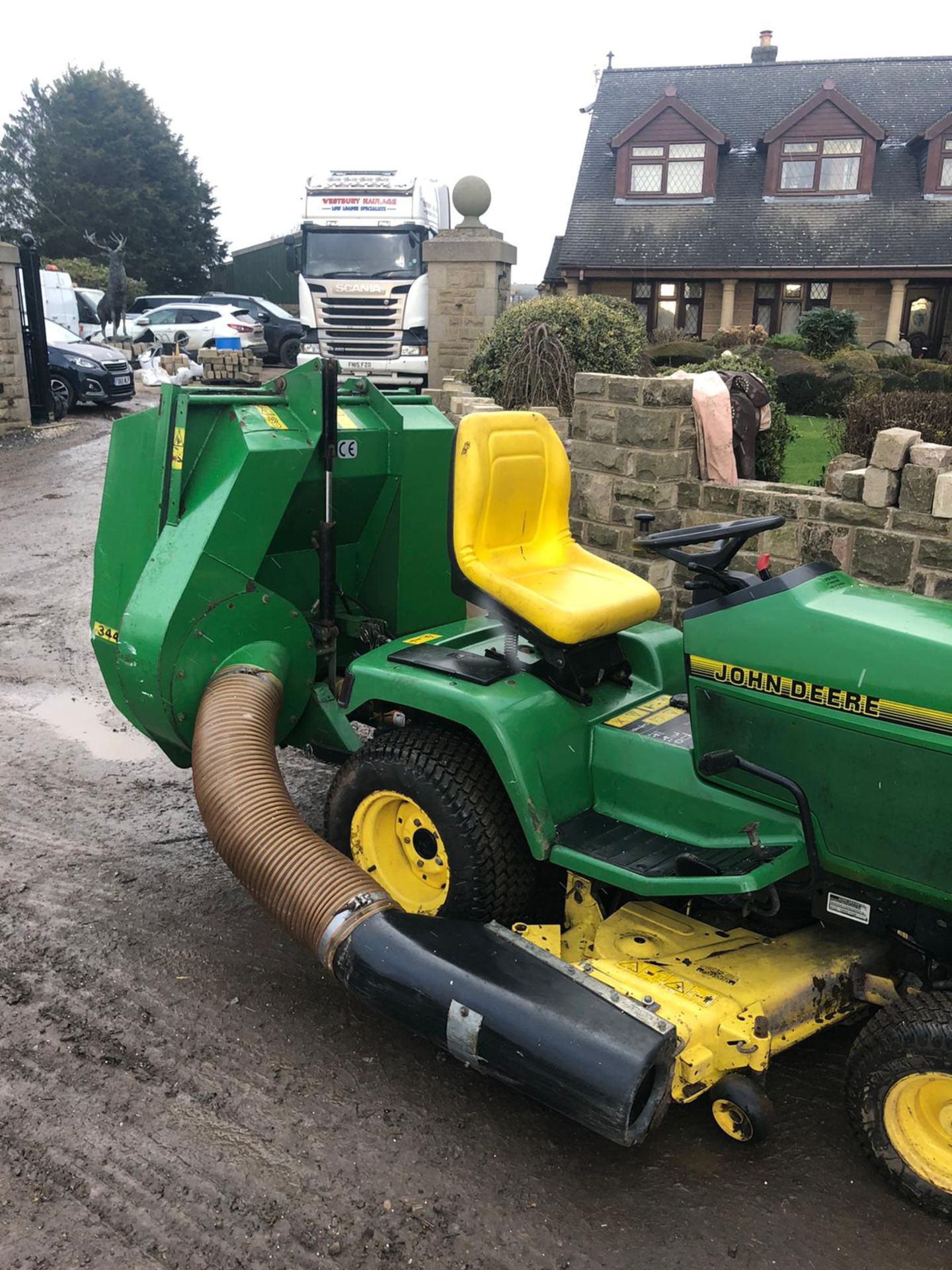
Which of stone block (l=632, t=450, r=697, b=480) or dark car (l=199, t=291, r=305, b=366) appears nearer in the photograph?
stone block (l=632, t=450, r=697, b=480)

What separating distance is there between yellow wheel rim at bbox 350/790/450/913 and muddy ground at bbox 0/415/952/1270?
379 mm

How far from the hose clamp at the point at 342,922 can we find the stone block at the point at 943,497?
9.53 ft

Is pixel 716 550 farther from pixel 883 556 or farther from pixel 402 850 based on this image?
pixel 883 556

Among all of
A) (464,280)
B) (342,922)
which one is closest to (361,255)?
(464,280)

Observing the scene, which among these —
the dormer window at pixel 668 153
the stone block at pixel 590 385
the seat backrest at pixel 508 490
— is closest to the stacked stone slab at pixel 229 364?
the stone block at pixel 590 385

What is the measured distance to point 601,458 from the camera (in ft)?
18.6

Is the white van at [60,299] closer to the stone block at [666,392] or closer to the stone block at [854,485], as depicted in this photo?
the stone block at [666,392]

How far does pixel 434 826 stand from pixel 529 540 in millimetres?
1075

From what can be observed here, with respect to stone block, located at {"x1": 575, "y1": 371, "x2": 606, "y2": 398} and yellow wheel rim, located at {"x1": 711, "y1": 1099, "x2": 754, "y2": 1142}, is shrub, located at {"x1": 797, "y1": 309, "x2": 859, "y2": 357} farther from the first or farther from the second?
yellow wheel rim, located at {"x1": 711, "y1": 1099, "x2": 754, "y2": 1142}

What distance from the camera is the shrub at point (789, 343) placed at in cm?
1616

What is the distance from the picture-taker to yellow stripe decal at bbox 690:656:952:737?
2.47 meters

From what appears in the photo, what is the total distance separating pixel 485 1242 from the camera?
2428mm

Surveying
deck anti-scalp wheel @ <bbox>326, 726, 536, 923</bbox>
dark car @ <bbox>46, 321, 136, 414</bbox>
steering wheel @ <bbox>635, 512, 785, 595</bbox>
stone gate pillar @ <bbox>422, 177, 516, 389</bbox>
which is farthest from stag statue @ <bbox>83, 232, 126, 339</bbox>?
steering wheel @ <bbox>635, 512, 785, 595</bbox>

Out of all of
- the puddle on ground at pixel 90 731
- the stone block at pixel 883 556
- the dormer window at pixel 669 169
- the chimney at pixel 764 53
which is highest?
the chimney at pixel 764 53
